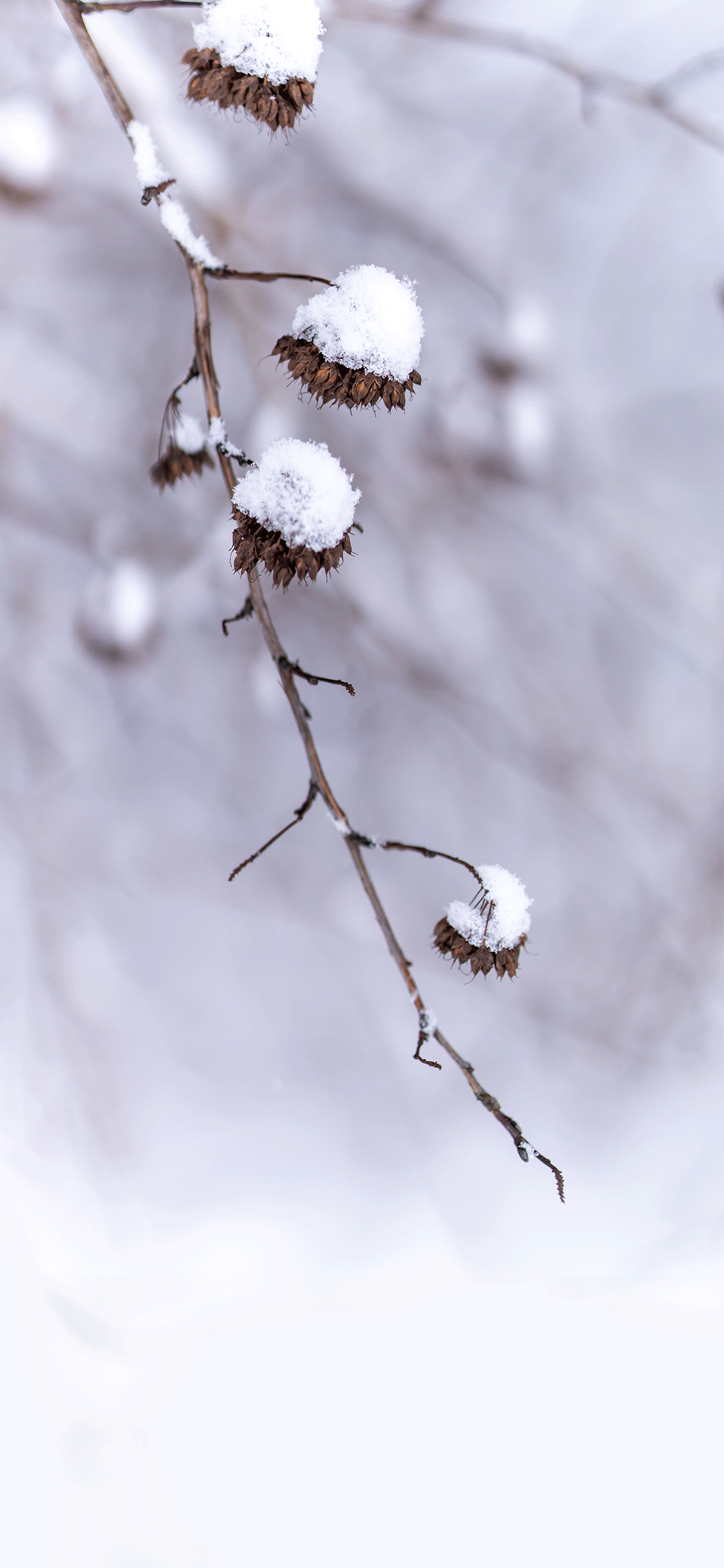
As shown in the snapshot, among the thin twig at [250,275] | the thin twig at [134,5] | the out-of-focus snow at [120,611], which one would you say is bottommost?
the thin twig at [250,275]

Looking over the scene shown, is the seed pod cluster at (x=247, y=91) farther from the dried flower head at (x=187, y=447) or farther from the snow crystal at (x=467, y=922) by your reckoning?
the snow crystal at (x=467, y=922)

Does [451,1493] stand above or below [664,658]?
below

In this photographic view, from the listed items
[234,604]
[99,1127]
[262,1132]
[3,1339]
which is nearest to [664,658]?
[234,604]

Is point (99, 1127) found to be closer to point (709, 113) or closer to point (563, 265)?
point (563, 265)

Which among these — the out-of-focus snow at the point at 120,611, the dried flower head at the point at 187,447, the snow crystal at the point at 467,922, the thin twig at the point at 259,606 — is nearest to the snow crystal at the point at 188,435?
the dried flower head at the point at 187,447

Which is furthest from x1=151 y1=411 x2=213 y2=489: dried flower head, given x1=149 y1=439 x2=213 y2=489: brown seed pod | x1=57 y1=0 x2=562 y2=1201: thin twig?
x1=57 y1=0 x2=562 y2=1201: thin twig

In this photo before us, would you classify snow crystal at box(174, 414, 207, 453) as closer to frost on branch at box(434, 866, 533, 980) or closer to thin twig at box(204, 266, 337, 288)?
thin twig at box(204, 266, 337, 288)
